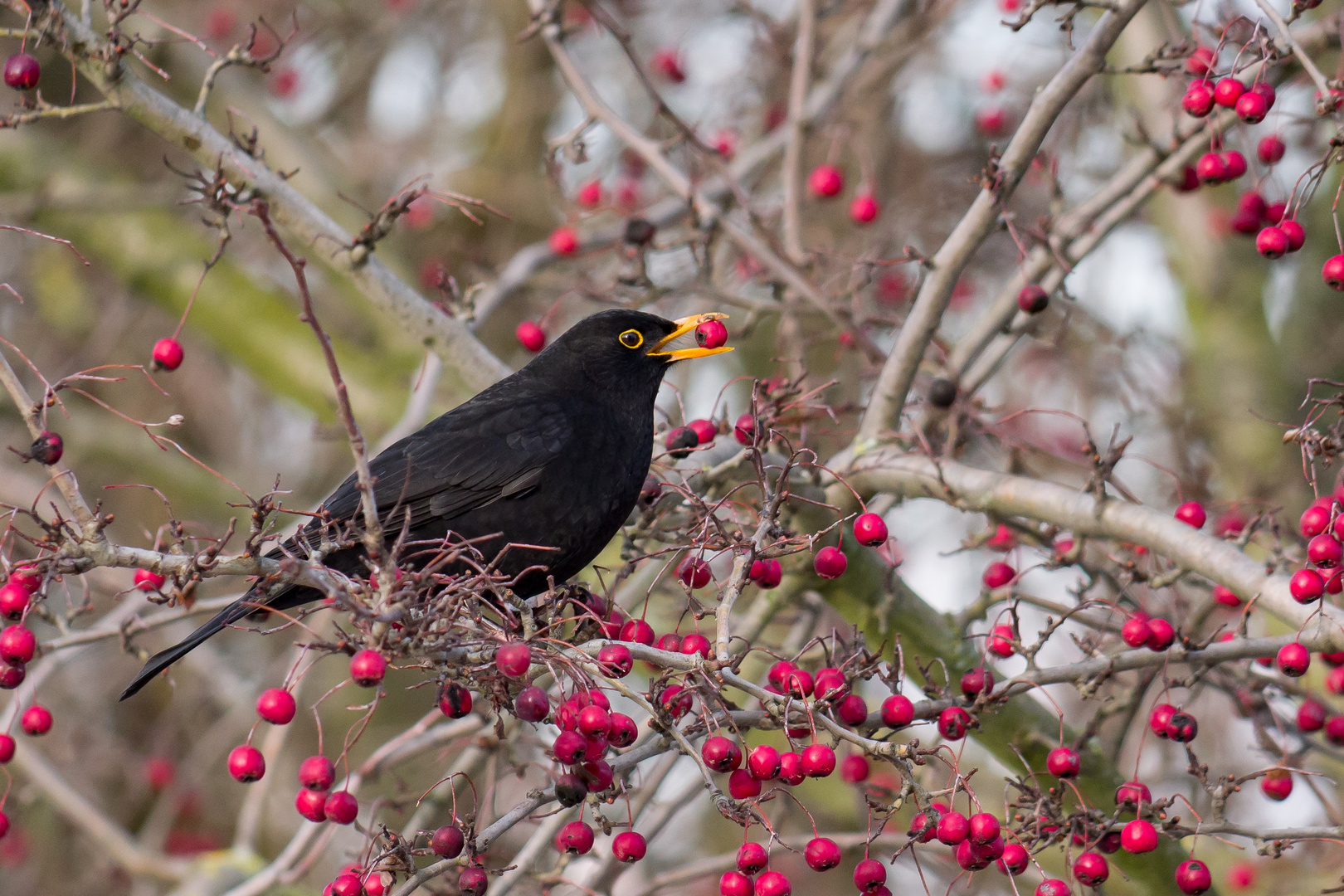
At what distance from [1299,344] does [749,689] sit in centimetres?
496

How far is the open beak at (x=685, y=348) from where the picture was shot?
11.9ft

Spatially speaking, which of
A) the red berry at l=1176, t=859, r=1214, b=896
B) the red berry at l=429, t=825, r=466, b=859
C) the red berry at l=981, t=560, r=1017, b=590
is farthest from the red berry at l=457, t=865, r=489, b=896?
the red berry at l=981, t=560, r=1017, b=590

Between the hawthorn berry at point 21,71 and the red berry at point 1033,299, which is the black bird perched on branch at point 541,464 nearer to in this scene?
the red berry at point 1033,299

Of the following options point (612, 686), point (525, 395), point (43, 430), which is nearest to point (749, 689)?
point (612, 686)

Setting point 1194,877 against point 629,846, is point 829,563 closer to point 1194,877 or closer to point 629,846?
point 629,846

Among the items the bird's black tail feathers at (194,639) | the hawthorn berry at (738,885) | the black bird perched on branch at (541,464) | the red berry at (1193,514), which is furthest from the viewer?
the black bird perched on branch at (541,464)

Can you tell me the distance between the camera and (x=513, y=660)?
7.11 ft

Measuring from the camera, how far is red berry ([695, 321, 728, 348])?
365cm

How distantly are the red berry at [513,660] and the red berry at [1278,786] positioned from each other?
2111 millimetres

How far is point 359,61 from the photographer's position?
8.16 meters

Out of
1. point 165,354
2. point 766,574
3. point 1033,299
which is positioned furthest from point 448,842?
point 1033,299

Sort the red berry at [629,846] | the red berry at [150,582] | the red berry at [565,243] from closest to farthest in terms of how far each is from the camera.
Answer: the red berry at [150,582], the red berry at [629,846], the red berry at [565,243]

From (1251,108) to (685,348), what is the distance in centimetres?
170

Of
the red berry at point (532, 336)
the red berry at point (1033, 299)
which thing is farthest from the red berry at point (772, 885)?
the red berry at point (532, 336)
